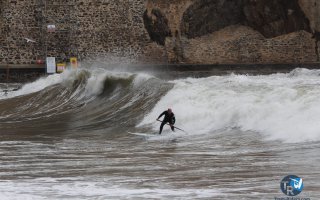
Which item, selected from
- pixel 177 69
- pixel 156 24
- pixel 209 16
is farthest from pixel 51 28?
pixel 209 16

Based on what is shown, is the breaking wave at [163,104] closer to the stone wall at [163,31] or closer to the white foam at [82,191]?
the stone wall at [163,31]

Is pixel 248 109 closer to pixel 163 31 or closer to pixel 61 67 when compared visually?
pixel 61 67

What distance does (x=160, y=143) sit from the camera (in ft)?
45.2

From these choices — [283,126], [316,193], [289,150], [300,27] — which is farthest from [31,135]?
[300,27]

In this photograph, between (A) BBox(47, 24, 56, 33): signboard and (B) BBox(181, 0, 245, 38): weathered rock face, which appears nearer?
(A) BBox(47, 24, 56, 33): signboard

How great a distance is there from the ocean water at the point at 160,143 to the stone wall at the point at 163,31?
7.65 metres

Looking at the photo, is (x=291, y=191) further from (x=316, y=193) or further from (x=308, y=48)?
(x=308, y=48)

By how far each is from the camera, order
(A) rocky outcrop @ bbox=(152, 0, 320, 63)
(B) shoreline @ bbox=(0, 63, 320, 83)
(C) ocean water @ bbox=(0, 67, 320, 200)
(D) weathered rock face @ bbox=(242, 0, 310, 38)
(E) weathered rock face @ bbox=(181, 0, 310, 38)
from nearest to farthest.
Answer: (C) ocean water @ bbox=(0, 67, 320, 200), (B) shoreline @ bbox=(0, 63, 320, 83), (A) rocky outcrop @ bbox=(152, 0, 320, 63), (E) weathered rock face @ bbox=(181, 0, 310, 38), (D) weathered rock face @ bbox=(242, 0, 310, 38)

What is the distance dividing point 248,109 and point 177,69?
1637cm

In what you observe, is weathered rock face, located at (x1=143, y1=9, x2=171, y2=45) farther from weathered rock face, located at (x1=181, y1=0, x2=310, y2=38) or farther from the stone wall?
weathered rock face, located at (x1=181, y1=0, x2=310, y2=38)

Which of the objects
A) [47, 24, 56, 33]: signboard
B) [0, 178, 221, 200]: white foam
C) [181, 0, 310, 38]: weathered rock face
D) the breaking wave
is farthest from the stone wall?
A: [0, 178, 221, 200]: white foam

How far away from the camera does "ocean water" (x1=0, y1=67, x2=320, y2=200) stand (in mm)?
8820

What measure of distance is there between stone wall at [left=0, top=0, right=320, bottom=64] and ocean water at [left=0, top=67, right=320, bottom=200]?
25.1ft

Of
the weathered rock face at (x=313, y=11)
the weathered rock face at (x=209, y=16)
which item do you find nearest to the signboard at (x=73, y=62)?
the weathered rock face at (x=209, y=16)
